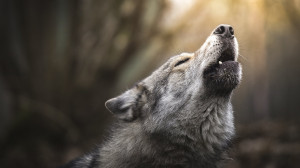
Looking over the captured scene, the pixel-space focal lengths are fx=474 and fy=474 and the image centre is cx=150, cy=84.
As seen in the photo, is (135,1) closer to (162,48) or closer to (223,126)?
(162,48)

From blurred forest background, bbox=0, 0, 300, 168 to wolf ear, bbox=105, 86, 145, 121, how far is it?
4120 millimetres

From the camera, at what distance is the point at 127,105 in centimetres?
493

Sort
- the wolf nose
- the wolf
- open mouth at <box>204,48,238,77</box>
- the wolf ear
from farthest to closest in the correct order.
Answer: the wolf ear < the wolf nose < open mouth at <box>204,48,238,77</box> < the wolf

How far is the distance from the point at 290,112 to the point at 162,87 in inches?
187

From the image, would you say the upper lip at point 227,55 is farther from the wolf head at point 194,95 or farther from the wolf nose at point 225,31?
the wolf nose at point 225,31

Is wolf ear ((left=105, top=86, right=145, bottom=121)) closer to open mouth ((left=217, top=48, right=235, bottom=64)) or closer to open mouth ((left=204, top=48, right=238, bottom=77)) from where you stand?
open mouth ((left=204, top=48, right=238, bottom=77))

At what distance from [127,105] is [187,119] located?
0.74m

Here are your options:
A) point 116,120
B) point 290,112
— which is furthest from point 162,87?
point 290,112

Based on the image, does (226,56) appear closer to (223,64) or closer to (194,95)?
(223,64)

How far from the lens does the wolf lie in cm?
442

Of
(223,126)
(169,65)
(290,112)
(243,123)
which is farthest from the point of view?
(243,123)

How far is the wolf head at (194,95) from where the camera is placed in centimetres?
449

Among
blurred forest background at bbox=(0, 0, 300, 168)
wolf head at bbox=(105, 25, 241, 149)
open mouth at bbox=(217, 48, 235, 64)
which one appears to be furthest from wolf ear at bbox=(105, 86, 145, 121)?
blurred forest background at bbox=(0, 0, 300, 168)

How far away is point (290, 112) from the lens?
886cm
